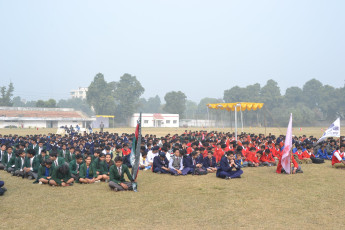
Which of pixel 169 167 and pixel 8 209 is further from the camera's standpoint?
pixel 169 167

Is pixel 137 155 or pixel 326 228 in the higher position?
pixel 137 155

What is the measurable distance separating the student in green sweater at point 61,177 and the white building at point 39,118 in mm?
53394

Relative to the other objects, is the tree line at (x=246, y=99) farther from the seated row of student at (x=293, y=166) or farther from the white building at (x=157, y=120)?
the seated row of student at (x=293, y=166)

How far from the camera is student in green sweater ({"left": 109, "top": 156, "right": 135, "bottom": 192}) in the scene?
7.98 metres

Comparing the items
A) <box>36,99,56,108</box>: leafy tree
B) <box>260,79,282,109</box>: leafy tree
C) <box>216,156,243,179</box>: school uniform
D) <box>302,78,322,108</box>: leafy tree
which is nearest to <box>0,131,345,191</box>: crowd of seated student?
<box>216,156,243,179</box>: school uniform

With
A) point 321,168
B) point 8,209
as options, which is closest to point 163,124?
point 321,168

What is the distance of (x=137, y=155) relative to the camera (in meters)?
7.64

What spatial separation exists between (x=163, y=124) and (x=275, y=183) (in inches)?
2499

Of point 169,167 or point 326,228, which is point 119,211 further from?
point 169,167

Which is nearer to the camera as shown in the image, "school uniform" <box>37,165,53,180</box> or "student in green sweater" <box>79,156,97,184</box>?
"school uniform" <box>37,165,53,180</box>

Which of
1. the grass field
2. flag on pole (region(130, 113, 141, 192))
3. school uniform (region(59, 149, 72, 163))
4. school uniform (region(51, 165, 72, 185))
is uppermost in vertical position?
flag on pole (region(130, 113, 141, 192))

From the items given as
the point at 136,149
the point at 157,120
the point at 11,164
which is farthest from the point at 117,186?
the point at 157,120

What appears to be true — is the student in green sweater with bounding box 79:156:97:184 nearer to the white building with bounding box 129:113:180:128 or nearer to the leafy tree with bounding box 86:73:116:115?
the white building with bounding box 129:113:180:128

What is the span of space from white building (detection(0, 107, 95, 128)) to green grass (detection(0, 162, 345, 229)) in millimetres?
52766
